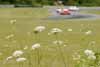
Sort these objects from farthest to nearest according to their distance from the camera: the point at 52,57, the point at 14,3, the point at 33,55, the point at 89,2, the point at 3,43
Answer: the point at 89,2 → the point at 14,3 → the point at 3,43 → the point at 52,57 → the point at 33,55

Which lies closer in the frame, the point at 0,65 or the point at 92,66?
the point at 92,66

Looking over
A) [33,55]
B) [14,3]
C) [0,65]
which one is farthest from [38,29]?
[14,3]

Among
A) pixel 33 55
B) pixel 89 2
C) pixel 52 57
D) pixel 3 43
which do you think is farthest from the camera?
pixel 89 2

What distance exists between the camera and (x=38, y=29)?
111 inches

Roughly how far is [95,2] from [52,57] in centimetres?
3980

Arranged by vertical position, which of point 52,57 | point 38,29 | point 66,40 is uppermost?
point 38,29

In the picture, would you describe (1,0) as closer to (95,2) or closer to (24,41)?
(95,2)

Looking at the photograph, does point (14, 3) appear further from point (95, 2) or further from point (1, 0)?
point (95, 2)

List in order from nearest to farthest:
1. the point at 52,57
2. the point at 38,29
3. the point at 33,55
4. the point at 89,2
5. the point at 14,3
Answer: the point at 38,29 → the point at 33,55 → the point at 52,57 → the point at 14,3 → the point at 89,2

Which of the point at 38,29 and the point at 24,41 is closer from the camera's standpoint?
the point at 38,29

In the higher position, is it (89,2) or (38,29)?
(38,29)

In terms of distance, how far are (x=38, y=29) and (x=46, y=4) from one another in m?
43.6

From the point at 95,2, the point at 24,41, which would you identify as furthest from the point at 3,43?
the point at 95,2

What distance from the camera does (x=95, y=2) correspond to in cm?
4784
